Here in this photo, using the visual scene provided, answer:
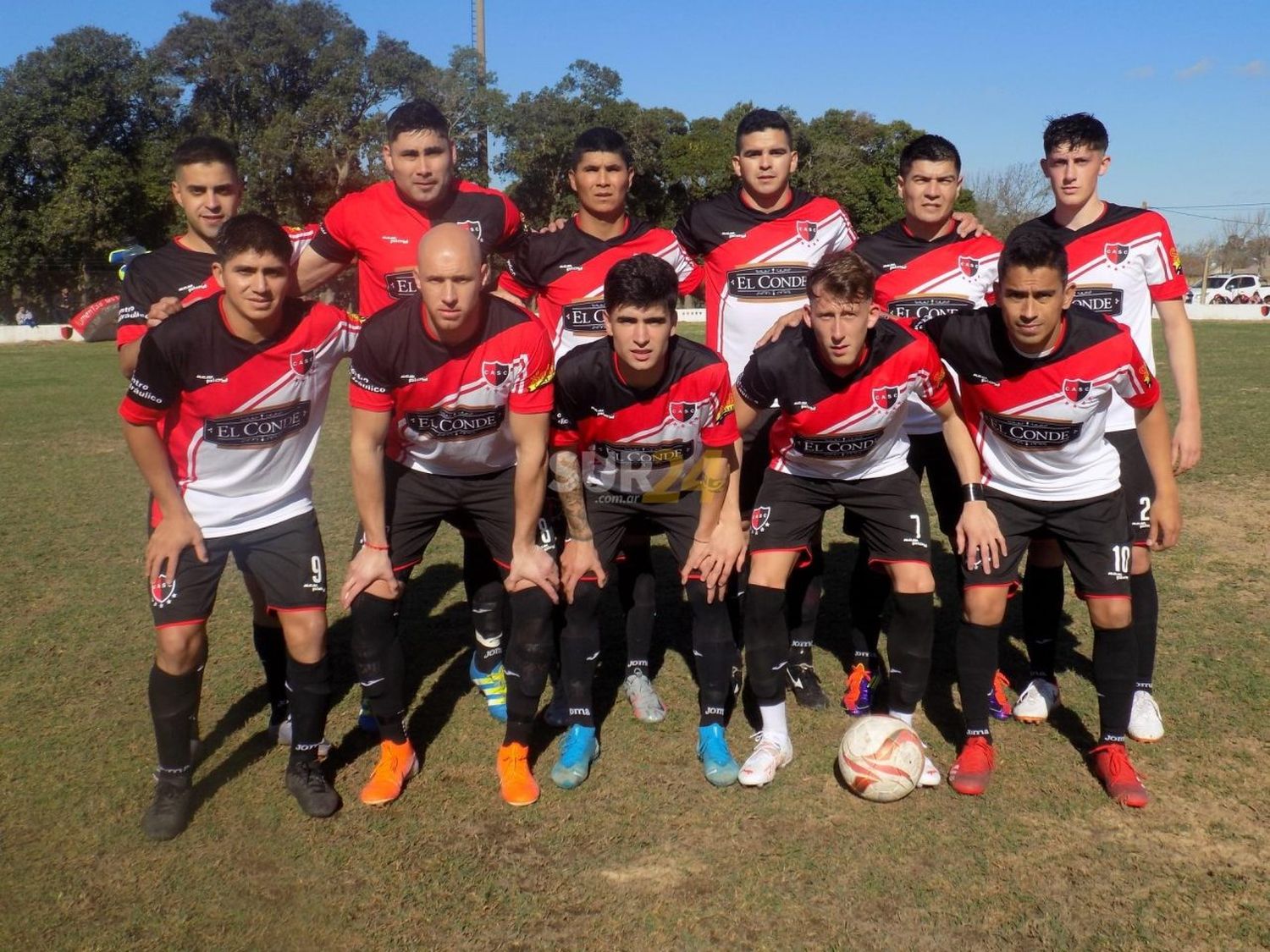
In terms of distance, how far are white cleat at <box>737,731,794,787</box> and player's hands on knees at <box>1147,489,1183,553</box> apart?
75.3 inches

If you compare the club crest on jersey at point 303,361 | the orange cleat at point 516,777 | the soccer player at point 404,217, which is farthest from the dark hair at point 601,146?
the orange cleat at point 516,777

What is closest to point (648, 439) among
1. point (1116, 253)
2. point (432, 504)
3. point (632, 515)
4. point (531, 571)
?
point (632, 515)

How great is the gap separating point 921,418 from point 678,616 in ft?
7.06

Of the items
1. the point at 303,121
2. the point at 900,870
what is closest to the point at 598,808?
the point at 900,870

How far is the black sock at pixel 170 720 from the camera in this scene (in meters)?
3.96

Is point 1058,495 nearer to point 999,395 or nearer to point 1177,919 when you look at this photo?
point 999,395

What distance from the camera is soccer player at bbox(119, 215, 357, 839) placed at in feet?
12.5

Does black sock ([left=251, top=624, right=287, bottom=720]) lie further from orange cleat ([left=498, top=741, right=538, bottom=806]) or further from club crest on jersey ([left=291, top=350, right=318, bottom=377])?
club crest on jersey ([left=291, top=350, right=318, bottom=377])

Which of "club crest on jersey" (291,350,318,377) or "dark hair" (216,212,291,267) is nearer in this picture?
"dark hair" (216,212,291,267)

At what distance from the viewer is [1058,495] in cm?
420

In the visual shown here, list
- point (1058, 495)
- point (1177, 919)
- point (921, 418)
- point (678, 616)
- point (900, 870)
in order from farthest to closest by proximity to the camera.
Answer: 1. point (678, 616)
2. point (921, 418)
3. point (1058, 495)
4. point (900, 870)
5. point (1177, 919)

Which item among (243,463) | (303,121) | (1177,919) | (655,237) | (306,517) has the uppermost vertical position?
(303,121)

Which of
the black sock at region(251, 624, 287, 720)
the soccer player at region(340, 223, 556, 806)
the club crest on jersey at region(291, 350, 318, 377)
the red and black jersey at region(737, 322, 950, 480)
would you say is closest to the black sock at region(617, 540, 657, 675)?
the soccer player at region(340, 223, 556, 806)

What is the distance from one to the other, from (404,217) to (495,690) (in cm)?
239
